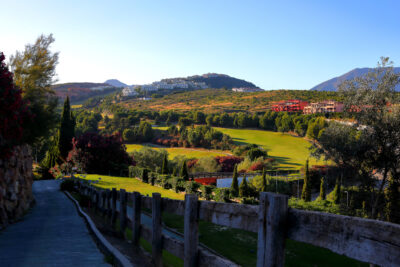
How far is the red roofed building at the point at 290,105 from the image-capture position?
3708 inches

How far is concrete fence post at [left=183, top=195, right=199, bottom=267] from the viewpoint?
330 centimetres

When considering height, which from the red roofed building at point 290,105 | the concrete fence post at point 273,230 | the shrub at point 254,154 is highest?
the red roofed building at point 290,105

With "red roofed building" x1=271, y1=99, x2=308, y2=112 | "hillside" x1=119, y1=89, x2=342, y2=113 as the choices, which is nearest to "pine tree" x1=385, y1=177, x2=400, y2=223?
"red roofed building" x1=271, y1=99, x2=308, y2=112

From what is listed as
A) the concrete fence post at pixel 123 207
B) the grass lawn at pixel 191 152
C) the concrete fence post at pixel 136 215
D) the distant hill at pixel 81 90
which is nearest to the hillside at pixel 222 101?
the distant hill at pixel 81 90

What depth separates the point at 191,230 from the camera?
3334mm

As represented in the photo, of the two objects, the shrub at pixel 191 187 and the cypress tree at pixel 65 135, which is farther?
the cypress tree at pixel 65 135

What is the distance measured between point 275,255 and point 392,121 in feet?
58.2

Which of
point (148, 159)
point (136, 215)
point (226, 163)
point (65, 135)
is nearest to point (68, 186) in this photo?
point (65, 135)

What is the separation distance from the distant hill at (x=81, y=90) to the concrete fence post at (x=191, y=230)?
521ft

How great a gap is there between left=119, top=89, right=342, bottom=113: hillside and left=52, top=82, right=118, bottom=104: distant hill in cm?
3958

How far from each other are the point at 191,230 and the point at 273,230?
1.31 meters

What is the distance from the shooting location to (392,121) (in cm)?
1669

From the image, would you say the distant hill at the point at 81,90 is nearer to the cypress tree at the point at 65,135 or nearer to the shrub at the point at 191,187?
the cypress tree at the point at 65,135

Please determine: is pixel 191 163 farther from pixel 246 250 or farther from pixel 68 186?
pixel 246 250
